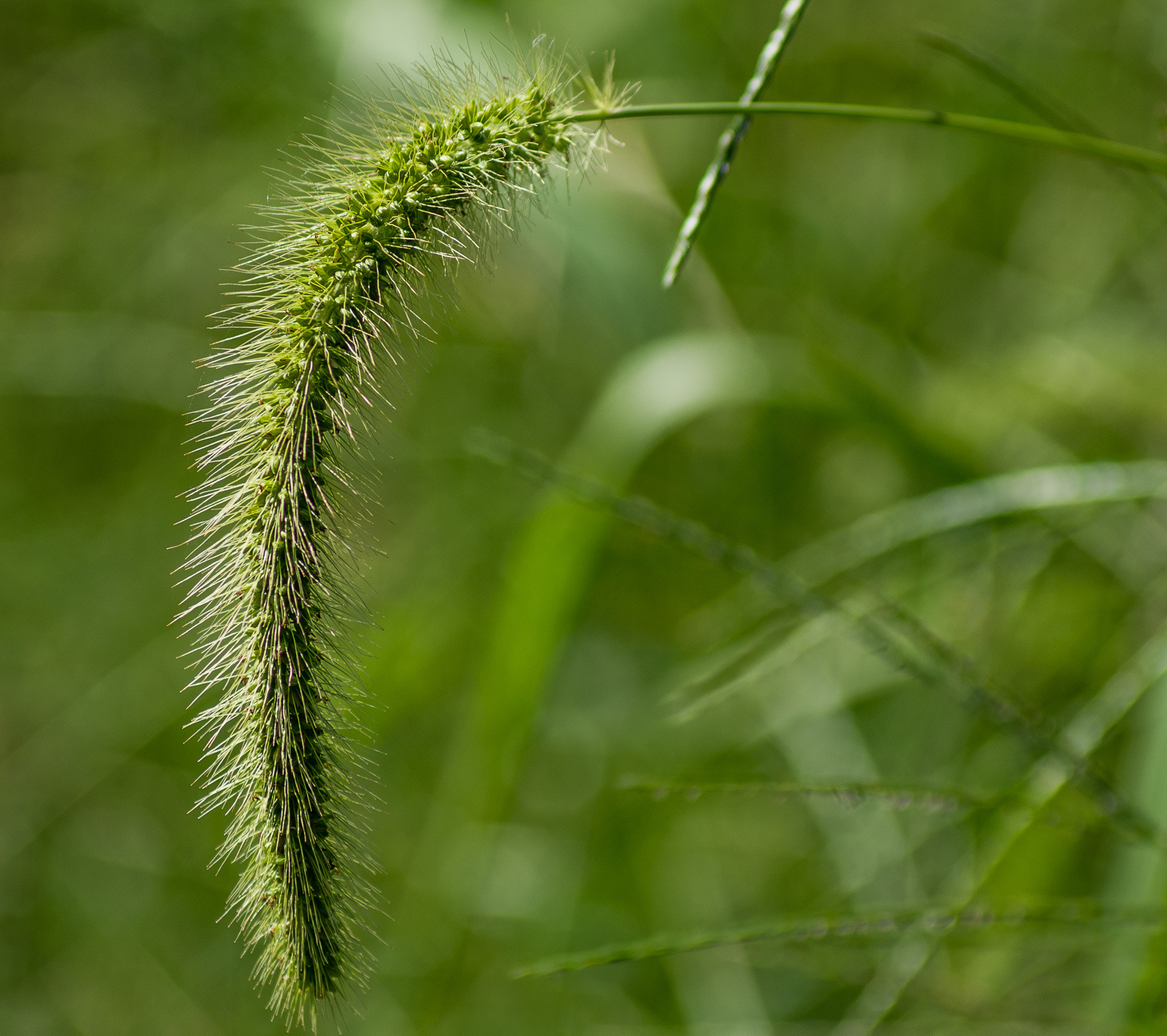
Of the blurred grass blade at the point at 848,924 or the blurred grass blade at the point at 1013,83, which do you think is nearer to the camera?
the blurred grass blade at the point at 848,924

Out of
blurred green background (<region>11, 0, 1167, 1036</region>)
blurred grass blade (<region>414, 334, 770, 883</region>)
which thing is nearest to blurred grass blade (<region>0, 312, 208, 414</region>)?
blurred green background (<region>11, 0, 1167, 1036</region>)

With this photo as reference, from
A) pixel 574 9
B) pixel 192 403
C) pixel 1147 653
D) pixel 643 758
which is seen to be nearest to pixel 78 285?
pixel 192 403

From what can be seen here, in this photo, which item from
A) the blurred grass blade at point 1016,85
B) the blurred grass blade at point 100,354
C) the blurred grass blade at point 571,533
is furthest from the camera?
the blurred grass blade at point 100,354

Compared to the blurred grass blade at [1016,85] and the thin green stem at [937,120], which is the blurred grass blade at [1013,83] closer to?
the blurred grass blade at [1016,85]

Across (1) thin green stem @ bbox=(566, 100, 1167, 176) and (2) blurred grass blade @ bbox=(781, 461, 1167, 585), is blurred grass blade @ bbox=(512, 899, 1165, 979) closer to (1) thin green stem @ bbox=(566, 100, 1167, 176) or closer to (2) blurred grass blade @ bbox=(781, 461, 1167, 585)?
(2) blurred grass blade @ bbox=(781, 461, 1167, 585)

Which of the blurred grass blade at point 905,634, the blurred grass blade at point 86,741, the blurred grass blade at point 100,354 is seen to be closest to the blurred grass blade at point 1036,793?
the blurred grass blade at point 905,634

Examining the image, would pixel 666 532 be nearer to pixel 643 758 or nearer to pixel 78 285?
pixel 643 758
